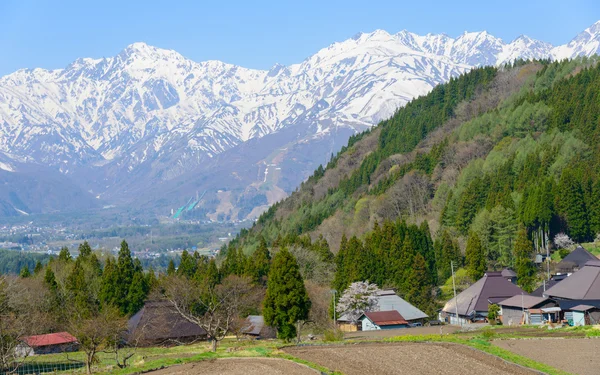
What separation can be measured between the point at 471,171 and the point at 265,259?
37086mm

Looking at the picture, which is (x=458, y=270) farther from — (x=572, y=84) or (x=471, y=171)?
(x=572, y=84)

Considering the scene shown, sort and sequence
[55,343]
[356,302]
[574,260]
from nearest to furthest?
[55,343] < [356,302] < [574,260]

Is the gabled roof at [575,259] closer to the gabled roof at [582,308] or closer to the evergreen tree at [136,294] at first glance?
the gabled roof at [582,308]

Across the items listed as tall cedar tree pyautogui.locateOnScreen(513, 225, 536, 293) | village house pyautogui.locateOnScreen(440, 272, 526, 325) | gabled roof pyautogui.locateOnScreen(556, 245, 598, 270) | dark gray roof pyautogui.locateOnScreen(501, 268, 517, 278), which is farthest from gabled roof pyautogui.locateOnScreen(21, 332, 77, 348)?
gabled roof pyautogui.locateOnScreen(556, 245, 598, 270)

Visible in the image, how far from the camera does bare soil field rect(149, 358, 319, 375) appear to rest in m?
36.8

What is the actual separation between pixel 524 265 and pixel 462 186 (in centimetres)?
3339

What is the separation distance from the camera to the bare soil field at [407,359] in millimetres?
37469

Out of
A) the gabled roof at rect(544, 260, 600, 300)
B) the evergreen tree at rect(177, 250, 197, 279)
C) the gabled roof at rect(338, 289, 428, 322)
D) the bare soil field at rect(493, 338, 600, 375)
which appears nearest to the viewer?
the bare soil field at rect(493, 338, 600, 375)

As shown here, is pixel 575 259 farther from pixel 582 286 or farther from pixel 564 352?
pixel 564 352

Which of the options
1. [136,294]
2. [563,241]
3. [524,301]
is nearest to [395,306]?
[524,301]

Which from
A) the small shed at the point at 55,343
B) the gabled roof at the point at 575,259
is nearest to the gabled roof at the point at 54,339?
the small shed at the point at 55,343

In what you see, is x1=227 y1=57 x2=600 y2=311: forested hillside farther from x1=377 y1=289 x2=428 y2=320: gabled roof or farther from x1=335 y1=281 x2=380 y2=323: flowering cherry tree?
x1=335 y1=281 x2=380 y2=323: flowering cherry tree

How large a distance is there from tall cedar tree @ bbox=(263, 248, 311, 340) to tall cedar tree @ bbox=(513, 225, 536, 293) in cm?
2420

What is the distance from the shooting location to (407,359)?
1603 inches
